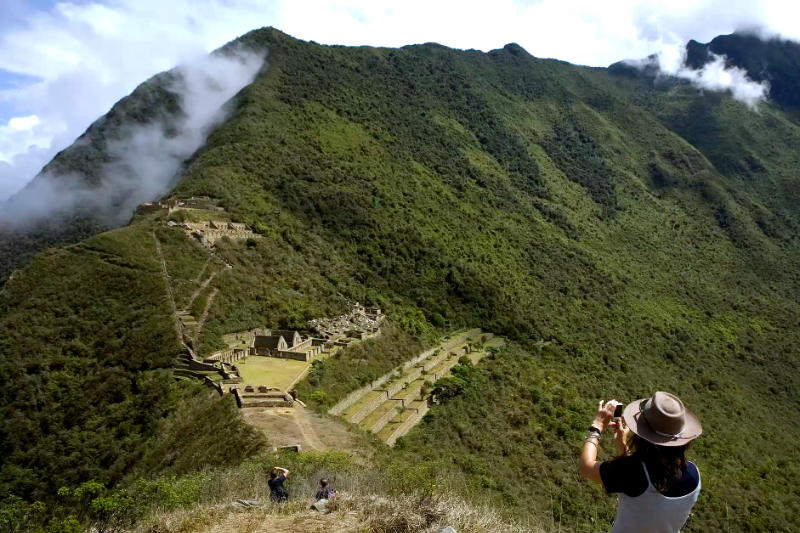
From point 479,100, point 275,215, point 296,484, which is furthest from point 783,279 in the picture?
point 296,484

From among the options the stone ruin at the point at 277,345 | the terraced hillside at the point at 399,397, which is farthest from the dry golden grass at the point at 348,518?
the stone ruin at the point at 277,345

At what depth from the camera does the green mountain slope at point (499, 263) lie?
26.1m

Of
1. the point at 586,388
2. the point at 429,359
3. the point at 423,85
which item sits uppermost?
the point at 423,85

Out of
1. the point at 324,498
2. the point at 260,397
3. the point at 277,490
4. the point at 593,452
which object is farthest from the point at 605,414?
the point at 260,397

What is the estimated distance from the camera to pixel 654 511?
3.73 meters

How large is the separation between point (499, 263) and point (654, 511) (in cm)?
5671

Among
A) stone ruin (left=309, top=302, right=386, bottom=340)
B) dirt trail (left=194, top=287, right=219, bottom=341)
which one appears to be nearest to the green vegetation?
stone ruin (left=309, top=302, right=386, bottom=340)

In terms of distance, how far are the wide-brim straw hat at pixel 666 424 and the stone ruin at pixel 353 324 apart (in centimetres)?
2789

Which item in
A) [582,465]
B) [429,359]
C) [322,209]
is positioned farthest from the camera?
[322,209]

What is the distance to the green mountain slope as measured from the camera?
2612cm

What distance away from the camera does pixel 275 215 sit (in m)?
46.9

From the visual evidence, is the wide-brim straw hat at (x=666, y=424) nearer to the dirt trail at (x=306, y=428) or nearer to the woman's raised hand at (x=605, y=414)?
the woman's raised hand at (x=605, y=414)

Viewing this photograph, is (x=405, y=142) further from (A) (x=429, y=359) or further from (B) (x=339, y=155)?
(A) (x=429, y=359)

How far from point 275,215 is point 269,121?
69.6 feet
